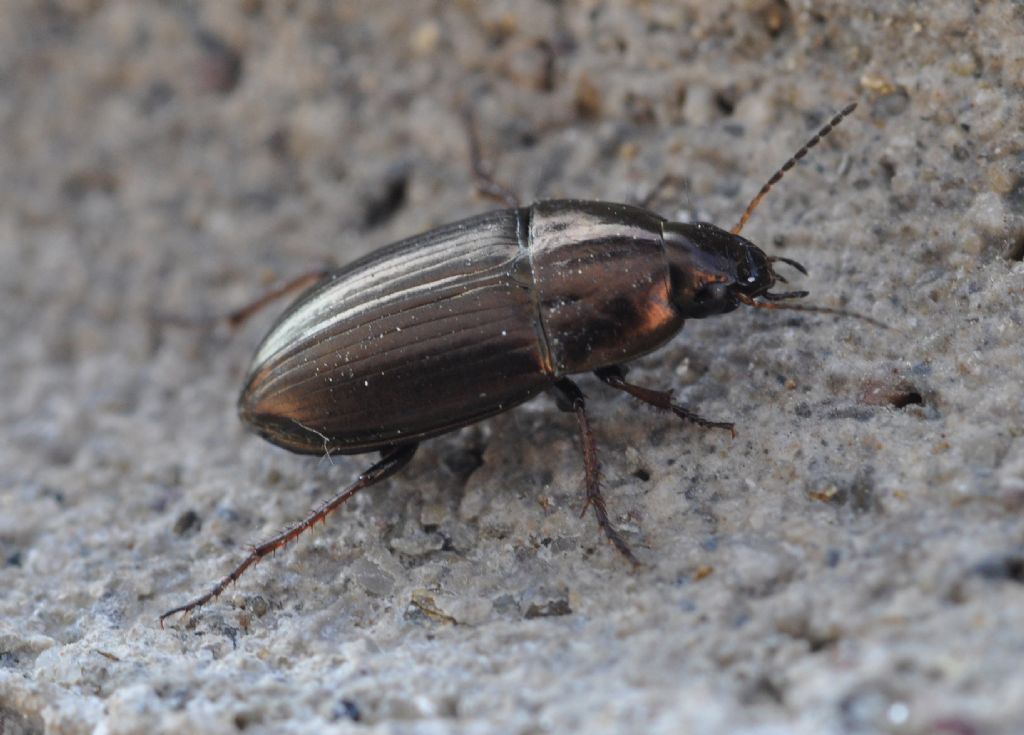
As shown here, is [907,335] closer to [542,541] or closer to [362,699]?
[542,541]

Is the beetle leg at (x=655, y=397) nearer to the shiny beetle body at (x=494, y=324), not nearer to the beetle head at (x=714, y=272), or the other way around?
the shiny beetle body at (x=494, y=324)

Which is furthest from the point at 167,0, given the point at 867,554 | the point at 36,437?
the point at 867,554

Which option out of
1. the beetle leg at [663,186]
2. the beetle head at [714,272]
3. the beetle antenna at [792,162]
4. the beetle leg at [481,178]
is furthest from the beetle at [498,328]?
the beetle leg at [481,178]

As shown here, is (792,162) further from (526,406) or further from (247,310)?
(247,310)

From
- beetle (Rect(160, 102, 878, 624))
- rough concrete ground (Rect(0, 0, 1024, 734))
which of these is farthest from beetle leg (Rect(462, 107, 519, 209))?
beetle (Rect(160, 102, 878, 624))

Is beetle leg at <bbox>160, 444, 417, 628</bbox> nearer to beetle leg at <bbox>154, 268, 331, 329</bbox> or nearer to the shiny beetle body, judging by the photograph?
the shiny beetle body

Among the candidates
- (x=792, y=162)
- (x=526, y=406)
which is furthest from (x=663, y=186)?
(x=526, y=406)
